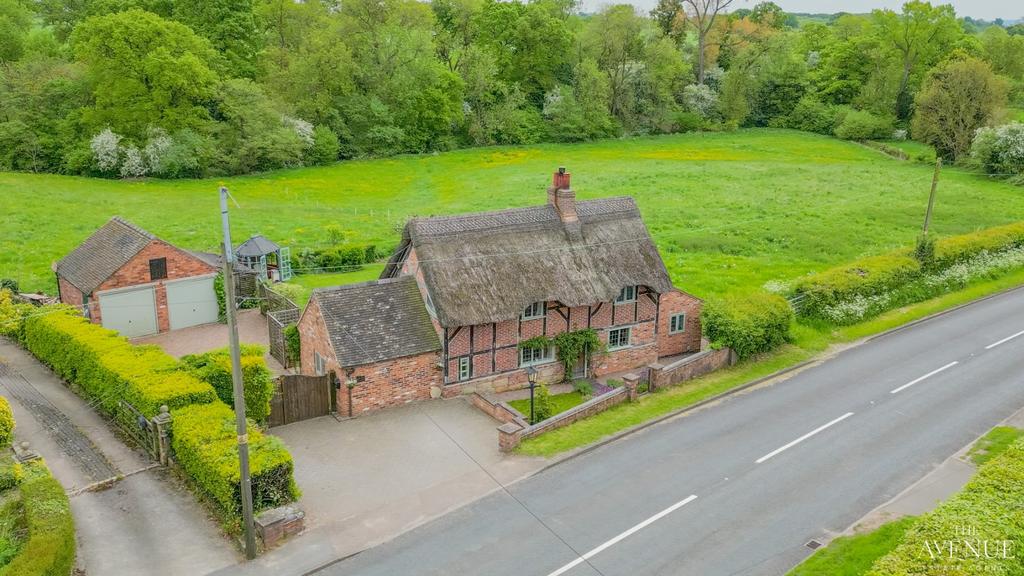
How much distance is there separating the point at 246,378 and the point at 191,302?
12.3 m

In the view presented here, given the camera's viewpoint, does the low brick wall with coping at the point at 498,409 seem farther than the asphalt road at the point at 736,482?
Yes

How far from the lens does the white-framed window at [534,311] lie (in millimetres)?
26578

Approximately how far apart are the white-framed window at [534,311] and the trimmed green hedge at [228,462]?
10235 millimetres

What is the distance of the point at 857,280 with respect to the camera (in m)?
33.5

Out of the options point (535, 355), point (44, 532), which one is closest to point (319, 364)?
point (535, 355)

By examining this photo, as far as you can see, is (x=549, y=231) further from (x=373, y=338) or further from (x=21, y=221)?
(x=21, y=221)

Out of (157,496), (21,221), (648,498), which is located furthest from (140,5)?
(648,498)

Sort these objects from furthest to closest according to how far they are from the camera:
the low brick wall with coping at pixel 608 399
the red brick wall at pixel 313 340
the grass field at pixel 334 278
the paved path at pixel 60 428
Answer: the grass field at pixel 334 278 < the red brick wall at pixel 313 340 < the low brick wall with coping at pixel 608 399 < the paved path at pixel 60 428

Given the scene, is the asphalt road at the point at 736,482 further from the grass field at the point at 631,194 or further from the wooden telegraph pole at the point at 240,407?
the grass field at the point at 631,194

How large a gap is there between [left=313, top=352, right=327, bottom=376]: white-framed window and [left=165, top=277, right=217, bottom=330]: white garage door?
9415mm

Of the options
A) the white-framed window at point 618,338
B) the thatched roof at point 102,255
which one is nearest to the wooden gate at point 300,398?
the white-framed window at point 618,338

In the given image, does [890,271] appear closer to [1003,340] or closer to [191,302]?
[1003,340]

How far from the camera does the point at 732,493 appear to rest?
63.8 ft

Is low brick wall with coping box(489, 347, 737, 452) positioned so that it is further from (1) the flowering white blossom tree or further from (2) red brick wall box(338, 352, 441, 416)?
(1) the flowering white blossom tree
